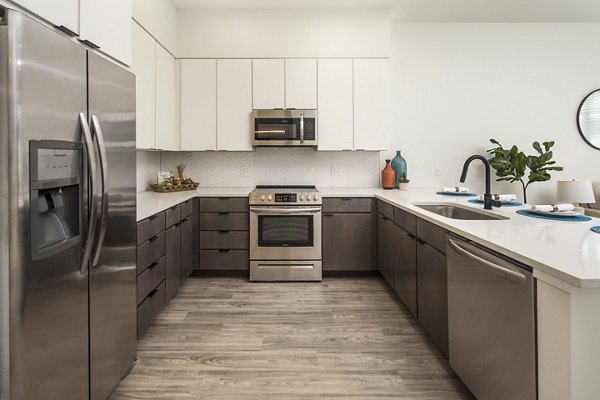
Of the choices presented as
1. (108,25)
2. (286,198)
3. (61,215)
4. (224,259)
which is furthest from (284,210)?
(61,215)

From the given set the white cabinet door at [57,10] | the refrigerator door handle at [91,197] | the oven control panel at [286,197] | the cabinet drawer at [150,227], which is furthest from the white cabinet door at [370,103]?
the refrigerator door handle at [91,197]

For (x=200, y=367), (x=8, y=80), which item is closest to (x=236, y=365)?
(x=200, y=367)

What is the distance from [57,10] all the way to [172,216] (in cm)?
177

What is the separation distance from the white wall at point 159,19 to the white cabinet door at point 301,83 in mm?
1179

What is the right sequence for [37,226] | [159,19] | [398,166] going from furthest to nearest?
1. [398,166]
2. [159,19]
3. [37,226]

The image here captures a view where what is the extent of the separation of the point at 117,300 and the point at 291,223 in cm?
212

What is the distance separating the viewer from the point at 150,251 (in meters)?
2.62

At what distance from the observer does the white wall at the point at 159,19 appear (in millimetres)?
3094

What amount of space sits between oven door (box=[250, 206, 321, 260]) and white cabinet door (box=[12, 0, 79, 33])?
2340 millimetres

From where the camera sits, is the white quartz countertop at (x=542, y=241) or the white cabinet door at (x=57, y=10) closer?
the white quartz countertop at (x=542, y=241)

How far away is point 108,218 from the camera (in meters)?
1.75

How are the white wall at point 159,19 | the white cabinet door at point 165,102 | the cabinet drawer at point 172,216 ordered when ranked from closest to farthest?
the cabinet drawer at point 172,216, the white wall at point 159,19, the white cabinet door at point 165,102

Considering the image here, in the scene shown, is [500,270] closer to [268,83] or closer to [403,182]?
[403,182]

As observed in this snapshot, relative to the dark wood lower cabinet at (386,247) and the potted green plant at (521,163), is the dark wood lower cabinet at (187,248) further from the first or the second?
the potted green plant at (521,163)
